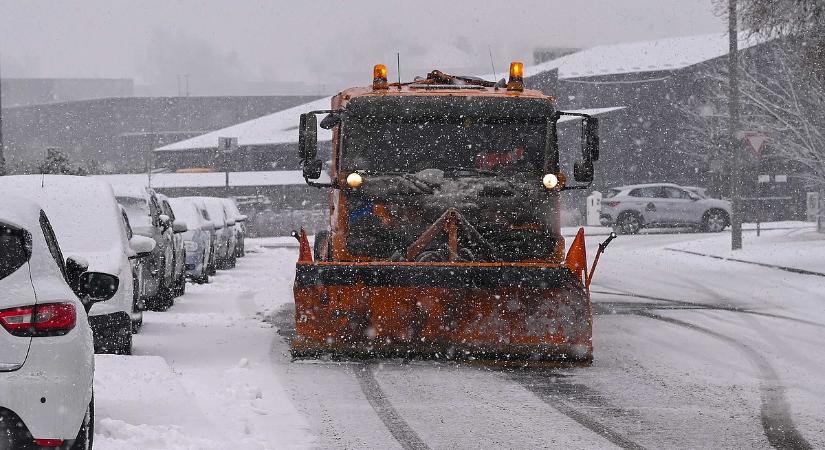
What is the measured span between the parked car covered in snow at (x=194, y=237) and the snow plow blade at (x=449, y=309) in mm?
10484

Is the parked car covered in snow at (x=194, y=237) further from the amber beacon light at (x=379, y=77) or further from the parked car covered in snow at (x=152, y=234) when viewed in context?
the amber beacon light at (x=379, y=77)

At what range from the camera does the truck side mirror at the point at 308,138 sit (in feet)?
38.9

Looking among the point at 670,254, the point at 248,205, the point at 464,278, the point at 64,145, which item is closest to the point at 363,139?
the point at 464,278

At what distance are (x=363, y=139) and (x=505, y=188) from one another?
4.87 feet

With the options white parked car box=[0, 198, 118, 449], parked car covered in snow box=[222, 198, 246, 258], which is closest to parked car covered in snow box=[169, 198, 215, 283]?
parked car covered in snow box=[222, 198, 246, 258]

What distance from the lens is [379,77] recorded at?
1261cm

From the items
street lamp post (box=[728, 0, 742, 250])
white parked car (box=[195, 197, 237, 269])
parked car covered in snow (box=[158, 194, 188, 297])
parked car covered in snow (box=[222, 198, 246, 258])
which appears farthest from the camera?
→ parked car covered in snow (box=[222, 198, 246, 258])

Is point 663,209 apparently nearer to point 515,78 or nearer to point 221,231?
point 221,231

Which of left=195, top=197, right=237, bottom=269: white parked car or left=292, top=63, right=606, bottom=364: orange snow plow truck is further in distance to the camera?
left=195, top=197, right=237, bottom=269: white parked car

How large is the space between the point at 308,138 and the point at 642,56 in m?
54.6

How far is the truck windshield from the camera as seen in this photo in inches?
472

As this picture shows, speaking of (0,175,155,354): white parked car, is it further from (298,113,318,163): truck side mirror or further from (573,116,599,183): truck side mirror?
(573,116,599,183): truck side mirror

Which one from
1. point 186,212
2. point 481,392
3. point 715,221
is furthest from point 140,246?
point 715,221

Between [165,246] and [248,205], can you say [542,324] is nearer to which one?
[165,246]
